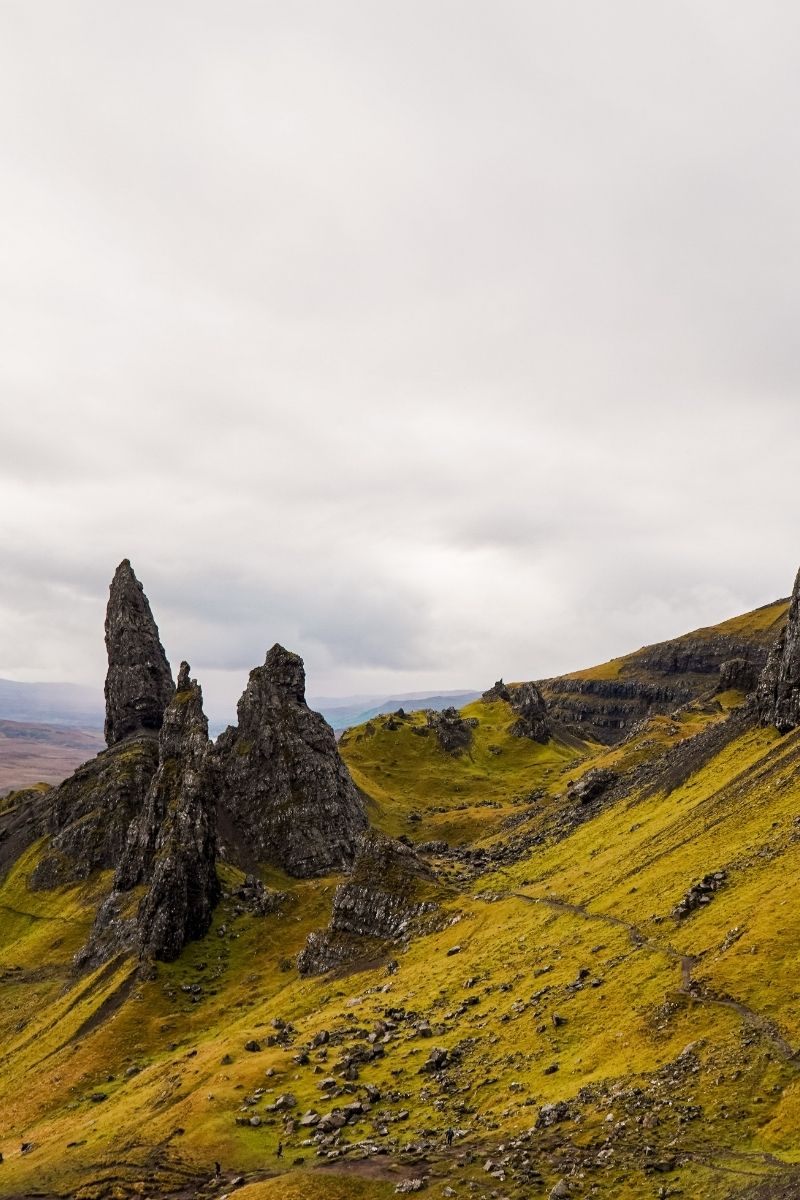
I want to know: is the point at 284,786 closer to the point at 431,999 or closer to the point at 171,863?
the point at 171,863

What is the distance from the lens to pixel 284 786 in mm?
176750

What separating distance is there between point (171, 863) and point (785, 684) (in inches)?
4056

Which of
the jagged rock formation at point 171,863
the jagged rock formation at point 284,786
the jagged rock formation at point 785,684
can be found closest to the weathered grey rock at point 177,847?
the jagged rock formation at point 171,863

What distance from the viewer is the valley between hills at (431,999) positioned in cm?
4788

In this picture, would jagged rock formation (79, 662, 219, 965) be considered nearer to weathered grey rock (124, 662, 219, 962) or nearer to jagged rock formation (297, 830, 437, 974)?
weathered grey rock (124, 662, 219, 962)

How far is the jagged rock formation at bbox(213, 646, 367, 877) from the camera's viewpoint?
16825 centimetres

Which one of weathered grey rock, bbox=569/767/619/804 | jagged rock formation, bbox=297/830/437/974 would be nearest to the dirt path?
jagged rock formation, bbox=297/830/437/974

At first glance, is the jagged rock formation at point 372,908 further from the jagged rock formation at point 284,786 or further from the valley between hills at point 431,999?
the jagged rock formation at point 284,786

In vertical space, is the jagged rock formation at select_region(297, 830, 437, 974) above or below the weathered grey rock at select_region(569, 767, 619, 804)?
below

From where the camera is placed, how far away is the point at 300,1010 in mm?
98500

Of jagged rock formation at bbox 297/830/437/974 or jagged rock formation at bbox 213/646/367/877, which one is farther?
jagged rock formation at bbox 213/646/367/877

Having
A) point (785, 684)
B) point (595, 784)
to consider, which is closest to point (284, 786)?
point (595, 784)

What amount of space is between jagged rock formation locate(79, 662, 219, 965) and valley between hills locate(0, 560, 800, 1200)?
0.54 metres

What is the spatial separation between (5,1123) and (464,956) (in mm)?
57958
